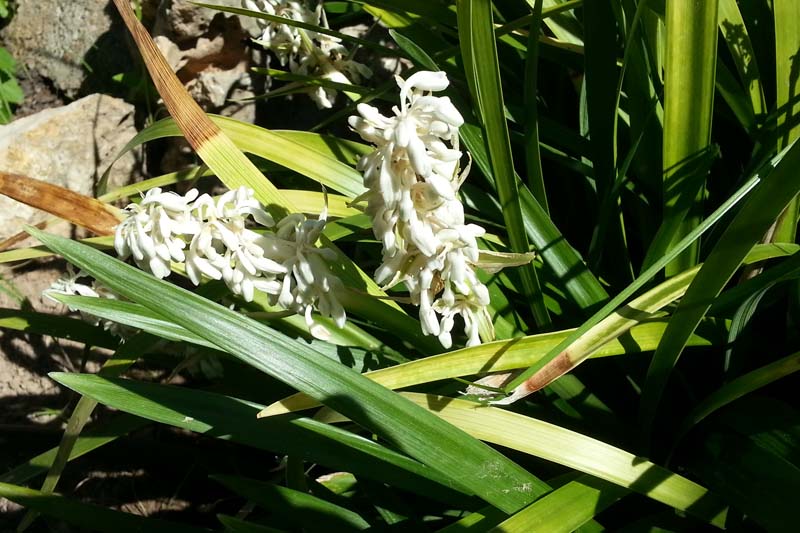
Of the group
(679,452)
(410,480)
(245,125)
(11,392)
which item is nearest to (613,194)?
(679,452)

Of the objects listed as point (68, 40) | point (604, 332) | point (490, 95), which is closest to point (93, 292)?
point (490, 95)

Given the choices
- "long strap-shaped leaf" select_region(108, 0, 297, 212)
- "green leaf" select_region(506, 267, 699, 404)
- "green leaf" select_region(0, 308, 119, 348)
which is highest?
Result: "long strap-shaped leaf" select_region(108, 0, 297, 212)

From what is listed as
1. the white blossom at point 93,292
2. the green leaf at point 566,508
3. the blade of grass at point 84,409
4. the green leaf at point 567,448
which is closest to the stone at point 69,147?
the white blossom at point 93,292

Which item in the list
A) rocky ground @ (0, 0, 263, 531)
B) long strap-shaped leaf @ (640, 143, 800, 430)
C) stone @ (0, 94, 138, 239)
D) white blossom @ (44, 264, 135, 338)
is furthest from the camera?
stone @ (0, 94, 138, 239)

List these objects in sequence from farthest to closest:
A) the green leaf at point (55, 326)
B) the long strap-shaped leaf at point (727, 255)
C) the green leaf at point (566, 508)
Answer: the green leaf at point (55, 326)
the green leaf at point (566, 508)
the long strap-shaped leaf at point (727, 255)

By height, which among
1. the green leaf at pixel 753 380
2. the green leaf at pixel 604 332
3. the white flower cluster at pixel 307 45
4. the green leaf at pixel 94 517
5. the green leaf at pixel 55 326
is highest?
the white flower cluster at pixel 307 45

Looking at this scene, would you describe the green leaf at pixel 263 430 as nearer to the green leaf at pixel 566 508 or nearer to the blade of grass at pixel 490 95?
the green leaf at pixel 566 508

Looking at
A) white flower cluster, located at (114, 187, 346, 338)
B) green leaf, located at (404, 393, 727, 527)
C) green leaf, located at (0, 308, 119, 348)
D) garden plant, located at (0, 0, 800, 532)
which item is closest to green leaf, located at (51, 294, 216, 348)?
garden plant, located at (0, 0, 800, 532)

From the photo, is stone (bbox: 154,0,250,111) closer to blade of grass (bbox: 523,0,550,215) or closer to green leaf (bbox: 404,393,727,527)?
blade of grass (bbox: 523,0,550,215)
